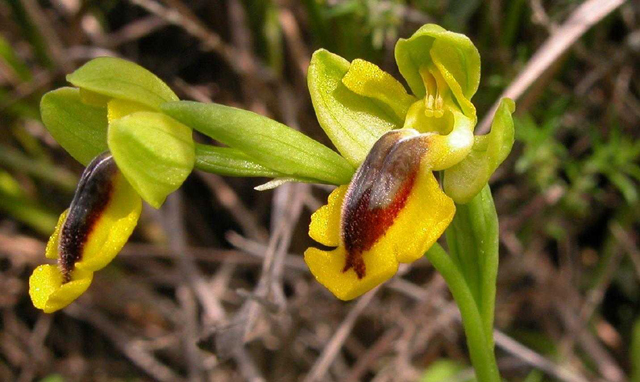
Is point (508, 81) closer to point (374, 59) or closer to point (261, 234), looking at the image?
point (374, 59)

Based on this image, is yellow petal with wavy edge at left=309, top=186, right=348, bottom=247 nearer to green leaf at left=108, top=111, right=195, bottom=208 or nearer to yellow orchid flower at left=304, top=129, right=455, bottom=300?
yellow orchid flower at left=304, top=129, right=455, bottom=300

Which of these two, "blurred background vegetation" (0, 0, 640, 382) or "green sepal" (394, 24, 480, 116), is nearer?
"green sepal" (394, 24, 480, 116)

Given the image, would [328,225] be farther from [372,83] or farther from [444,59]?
[444,59]

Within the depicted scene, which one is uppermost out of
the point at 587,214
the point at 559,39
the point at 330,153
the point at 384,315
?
the point at 330,153

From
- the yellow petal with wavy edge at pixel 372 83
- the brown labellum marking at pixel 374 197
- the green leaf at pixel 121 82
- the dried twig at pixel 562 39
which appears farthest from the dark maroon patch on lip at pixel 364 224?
the dried twig at pixel 562 39

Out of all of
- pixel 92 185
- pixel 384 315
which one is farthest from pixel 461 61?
pixel 384 315

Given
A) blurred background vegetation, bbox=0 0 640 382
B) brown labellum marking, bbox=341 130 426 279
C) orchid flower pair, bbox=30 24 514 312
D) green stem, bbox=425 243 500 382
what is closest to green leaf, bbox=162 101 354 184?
orchid flower pair, bbox=30 24 514 312
